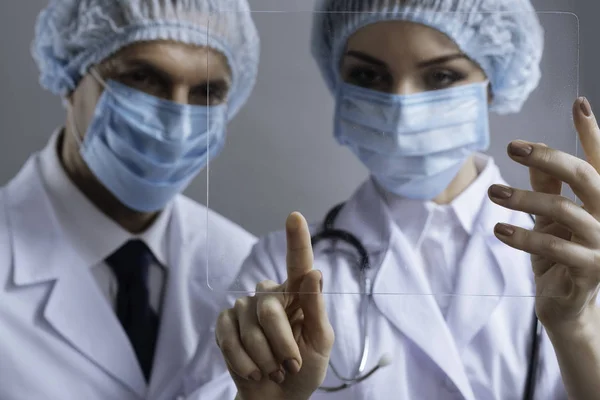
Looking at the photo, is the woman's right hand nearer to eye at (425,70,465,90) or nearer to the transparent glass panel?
the transparent glass panel

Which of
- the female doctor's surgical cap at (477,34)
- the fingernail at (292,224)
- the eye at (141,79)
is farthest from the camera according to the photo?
the eye at (141,79)

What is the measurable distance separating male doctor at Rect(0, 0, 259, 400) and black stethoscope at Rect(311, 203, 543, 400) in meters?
0.13

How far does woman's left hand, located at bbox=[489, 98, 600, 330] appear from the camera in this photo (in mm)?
802

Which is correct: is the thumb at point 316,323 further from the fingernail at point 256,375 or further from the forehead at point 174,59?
the forehead at point 174,59

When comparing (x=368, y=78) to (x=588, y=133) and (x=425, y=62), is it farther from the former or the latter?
(x=588, y=133)

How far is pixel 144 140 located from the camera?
0.99 m

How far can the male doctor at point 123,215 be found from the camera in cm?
97

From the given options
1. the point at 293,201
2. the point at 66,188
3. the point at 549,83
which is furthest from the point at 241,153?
the point at 549,83

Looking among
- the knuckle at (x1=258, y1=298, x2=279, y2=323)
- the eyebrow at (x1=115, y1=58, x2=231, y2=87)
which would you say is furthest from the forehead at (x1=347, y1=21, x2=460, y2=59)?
the knuckle at (x1=258, y1=298, x2=279, y2=323)

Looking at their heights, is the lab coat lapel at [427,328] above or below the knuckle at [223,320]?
below

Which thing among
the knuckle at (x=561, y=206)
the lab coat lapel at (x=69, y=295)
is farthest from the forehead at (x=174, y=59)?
the knuckle at (x=561, y=206)

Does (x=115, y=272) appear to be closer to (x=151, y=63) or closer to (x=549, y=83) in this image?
(x=151, y=63)

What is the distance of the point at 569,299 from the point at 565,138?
0.23 metres

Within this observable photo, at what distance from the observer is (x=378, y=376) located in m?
0.97
